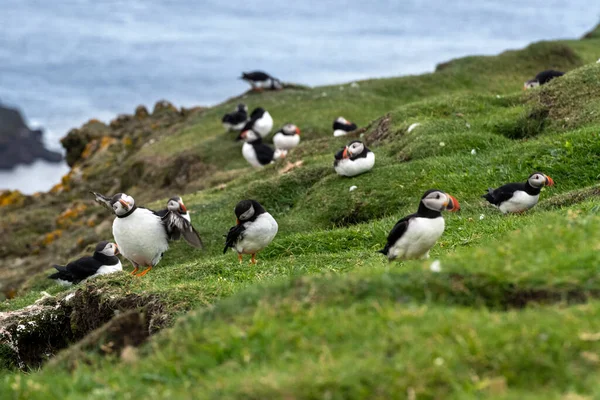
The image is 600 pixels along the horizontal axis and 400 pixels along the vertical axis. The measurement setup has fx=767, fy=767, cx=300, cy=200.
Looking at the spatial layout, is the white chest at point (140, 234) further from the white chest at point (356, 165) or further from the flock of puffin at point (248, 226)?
the white chest at point (356, 165)

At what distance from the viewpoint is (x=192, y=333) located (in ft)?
22.1

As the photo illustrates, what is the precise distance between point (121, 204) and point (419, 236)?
592cm

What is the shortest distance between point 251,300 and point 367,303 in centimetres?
110

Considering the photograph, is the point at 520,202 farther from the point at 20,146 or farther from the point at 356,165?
the point at 20,146

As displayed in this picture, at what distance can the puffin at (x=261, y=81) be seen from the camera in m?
39.6

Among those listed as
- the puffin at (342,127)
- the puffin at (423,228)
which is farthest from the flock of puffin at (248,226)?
the puffin at (342,127)

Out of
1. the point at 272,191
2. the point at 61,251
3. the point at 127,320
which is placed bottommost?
the point at 61,251

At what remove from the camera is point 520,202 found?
1372 cm

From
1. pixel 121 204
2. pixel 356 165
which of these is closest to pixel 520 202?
pixel 356 165

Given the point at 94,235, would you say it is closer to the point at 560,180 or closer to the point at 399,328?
the point at 560,180

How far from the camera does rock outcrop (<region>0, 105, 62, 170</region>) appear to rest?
97.1 m

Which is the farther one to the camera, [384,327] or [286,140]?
[286,140]

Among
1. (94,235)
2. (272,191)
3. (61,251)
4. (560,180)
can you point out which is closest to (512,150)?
(560,180)

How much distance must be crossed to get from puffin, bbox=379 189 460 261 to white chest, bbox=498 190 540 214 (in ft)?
12.1
